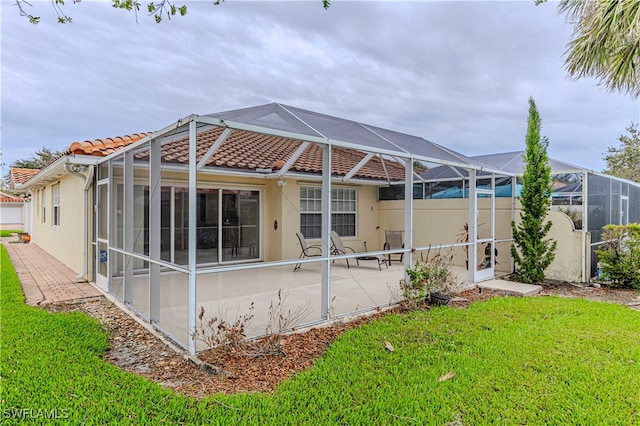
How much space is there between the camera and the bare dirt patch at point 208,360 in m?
3.34

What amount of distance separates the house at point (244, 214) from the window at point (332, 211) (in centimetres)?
4

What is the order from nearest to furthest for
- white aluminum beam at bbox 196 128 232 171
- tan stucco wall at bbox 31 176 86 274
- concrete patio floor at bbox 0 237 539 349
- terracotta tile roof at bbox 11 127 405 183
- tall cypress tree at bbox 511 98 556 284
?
concrete patio floor at bbox 0 237 539 349 → white aluminum beam at bbox 196 128 232 171 → terracotta tile roof at bbox 11 127 405 183 → tall cypress tree at bbox 511 98 556 284 → tan stucco wall at bbox 31 176 86 274

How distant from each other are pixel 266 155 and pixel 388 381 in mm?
6523

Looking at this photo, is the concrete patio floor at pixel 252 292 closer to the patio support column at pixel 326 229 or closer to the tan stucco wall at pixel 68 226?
the patio support column at pixel 326 229

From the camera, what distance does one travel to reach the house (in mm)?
4859

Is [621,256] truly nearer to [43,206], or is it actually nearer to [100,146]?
[100,146]

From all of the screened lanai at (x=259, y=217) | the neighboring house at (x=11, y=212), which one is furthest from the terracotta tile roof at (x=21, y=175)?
the neighboring house at (x=11, y=212)

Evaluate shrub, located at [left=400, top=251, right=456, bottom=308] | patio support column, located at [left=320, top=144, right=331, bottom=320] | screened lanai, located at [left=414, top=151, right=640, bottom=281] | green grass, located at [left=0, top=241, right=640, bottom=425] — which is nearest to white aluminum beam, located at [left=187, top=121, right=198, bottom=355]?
green grass, located at [left=0, top=241, right=640, bottom=425]

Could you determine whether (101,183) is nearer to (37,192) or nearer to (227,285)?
Result: (227,285)

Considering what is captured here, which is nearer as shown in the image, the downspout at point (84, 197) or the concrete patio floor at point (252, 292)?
the concrete patio floor at point (252, 292)

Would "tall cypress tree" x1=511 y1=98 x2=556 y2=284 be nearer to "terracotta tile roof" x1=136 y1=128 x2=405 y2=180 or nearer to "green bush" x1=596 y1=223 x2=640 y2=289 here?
"green bush" x1=596 y1=223 x2=640 y2=289

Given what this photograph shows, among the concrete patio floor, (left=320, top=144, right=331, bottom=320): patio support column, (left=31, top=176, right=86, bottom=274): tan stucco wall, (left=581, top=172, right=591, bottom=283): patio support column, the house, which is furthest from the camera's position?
(left=31, top=176, right=86, bottom=274): tan stucco wall

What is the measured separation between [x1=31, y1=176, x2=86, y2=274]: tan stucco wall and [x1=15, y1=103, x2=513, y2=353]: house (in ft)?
0.17

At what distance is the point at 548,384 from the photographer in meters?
3.36
